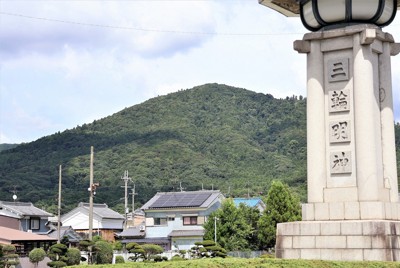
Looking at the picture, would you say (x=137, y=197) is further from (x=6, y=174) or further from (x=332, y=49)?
(x=332, y=49)

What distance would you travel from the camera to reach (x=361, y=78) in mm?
13328

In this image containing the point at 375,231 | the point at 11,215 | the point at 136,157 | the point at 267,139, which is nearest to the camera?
the point at 375,231

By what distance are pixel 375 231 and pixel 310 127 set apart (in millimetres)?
2903

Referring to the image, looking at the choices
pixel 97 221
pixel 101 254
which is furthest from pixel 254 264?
pixel 97 221

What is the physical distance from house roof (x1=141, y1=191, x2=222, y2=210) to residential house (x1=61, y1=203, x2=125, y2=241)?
10.6m

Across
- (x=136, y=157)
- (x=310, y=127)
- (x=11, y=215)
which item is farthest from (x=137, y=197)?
(x=310, y=127)

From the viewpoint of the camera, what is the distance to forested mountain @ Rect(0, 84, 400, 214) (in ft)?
266

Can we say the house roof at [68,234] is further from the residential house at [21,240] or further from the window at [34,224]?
the residential house at [21,240]

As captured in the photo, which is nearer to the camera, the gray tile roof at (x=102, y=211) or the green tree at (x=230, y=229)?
the green tree at (x=230, y=229)

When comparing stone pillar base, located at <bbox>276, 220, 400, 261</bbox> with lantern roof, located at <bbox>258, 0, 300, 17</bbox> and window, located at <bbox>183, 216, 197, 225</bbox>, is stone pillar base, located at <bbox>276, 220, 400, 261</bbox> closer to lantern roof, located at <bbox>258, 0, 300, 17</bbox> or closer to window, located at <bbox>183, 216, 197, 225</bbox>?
lantern roof, located at <bbox>258, 0, 300, 17</bbox>

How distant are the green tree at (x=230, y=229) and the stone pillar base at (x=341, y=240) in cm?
2823

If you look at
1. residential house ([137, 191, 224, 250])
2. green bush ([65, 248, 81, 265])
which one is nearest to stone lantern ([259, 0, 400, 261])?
green bush ([65, 248, 81, 265])

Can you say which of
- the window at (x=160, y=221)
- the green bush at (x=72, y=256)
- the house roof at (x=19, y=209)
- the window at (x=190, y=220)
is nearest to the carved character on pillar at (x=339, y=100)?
the green bush at (x=72, y=256)

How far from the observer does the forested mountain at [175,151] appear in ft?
266
